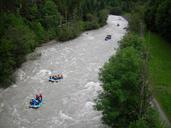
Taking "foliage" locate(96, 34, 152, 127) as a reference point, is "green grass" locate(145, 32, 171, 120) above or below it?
below

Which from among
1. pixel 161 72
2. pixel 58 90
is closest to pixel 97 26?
pixel 161 72

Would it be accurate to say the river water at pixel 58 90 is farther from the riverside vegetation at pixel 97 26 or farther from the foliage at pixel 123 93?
the foliage at pixel 123 93

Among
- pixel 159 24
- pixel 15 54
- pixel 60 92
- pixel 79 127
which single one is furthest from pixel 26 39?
pixel 159 24

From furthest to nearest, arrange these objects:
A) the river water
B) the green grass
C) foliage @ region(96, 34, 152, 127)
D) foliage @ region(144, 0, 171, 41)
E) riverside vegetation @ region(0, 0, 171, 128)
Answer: foliage @ region(144, 0, 171, 41) < the green grass < the river water < riverside vegetation @ region(0, 0, 171, 128) < foliage @ region(96, 34, 152, 127)

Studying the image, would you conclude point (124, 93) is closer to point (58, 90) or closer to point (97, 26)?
point (58, 90)

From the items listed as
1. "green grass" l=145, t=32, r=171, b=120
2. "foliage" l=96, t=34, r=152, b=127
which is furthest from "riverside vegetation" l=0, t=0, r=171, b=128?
"green grass" l=145, t=32, r=171, b=120

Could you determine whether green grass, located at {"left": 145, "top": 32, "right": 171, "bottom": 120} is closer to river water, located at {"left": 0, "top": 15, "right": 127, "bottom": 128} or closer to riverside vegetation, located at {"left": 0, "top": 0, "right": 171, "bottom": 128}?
riverside vegetation, located at {"left": 0, "top": 0, "right": 171, "bottom": 128}

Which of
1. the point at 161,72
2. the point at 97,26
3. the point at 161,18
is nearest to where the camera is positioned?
the point at 161,72
